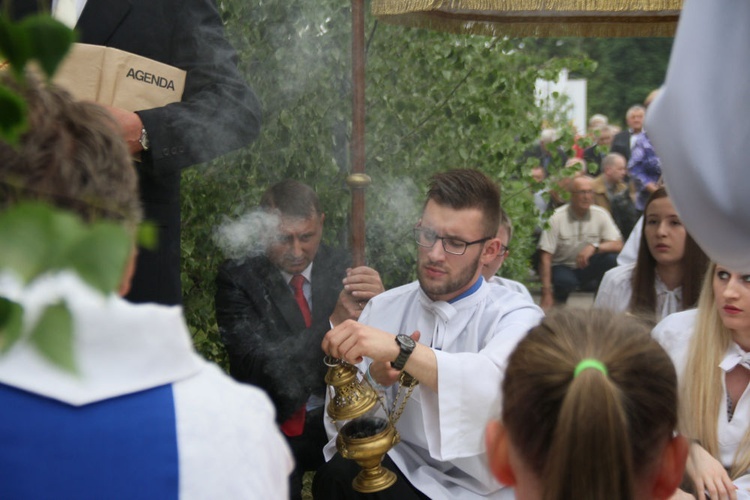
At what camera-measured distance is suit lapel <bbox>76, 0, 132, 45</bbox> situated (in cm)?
259

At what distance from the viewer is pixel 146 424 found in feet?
4.06

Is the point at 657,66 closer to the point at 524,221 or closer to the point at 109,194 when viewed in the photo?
the point at 524,221

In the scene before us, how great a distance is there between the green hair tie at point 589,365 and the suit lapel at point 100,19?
1.79 m

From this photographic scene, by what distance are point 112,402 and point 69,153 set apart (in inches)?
13.4

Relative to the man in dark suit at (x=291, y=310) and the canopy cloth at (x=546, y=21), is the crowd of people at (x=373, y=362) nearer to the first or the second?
the man in dark suit at (x=291, y=310)

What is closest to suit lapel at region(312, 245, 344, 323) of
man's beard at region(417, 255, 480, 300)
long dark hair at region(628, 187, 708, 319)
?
man's beard at region(417, 255, 480, 300)

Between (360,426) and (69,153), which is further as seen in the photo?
(360,426)

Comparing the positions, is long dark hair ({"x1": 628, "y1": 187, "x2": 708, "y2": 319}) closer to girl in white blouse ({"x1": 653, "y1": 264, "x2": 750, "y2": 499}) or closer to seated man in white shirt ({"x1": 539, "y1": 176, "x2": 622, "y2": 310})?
girl in white blouse ({"x1": 653, "y1": 264, "x2": 750, "y2": 499})

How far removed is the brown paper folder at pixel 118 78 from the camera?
8.00ft

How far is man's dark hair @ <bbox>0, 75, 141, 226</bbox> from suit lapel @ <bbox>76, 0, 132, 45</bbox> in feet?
4.92

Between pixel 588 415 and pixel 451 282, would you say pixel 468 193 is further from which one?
pixel 588 415

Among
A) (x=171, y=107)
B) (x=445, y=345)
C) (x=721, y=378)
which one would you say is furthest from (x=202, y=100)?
(x=721, y=378)

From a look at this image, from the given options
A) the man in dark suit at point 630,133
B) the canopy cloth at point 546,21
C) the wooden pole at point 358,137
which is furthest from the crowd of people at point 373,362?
the man in dark suit at point 630,133

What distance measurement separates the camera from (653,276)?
157 inches
